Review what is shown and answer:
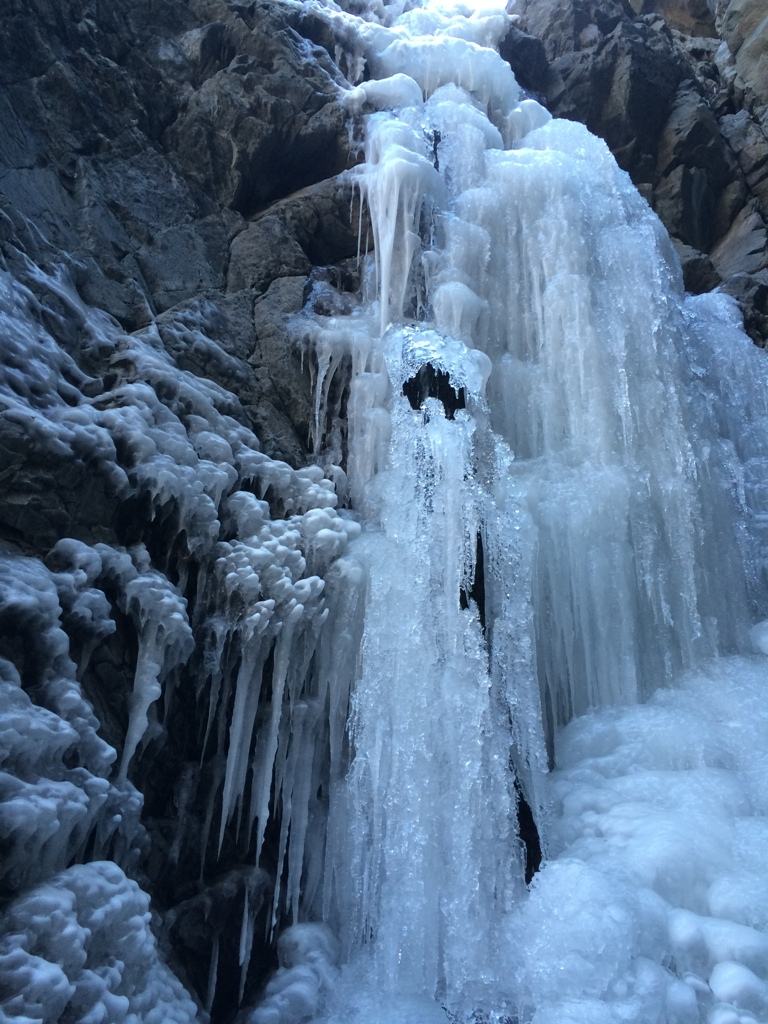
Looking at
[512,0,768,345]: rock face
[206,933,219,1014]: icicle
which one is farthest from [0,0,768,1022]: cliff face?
[512,0,768,345]: rock face

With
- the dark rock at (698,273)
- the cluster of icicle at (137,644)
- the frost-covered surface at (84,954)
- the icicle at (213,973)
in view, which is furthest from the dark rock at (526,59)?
the frost-covered surface at (84,954)

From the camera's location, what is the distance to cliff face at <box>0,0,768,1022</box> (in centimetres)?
372

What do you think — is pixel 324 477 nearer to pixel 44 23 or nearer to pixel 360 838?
pixel 360 838

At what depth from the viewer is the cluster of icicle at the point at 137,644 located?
10.9 feet

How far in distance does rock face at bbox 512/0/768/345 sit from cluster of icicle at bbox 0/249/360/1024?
901cm

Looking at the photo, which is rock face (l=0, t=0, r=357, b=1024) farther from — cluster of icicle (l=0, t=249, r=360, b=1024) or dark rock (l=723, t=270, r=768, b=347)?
dark rock (l=723, t=270, r=768, b=347)

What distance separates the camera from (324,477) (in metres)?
6.68

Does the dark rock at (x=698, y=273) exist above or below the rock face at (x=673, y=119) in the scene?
below

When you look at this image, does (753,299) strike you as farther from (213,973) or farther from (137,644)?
(213,973)

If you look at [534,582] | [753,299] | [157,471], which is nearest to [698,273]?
[753,299]

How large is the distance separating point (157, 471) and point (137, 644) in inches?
43.9

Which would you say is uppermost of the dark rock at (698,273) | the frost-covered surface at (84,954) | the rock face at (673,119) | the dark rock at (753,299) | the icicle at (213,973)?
the rock face at (673,119)

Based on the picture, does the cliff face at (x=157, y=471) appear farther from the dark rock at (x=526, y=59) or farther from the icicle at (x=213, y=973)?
the dark rock at (x=526, y=59)

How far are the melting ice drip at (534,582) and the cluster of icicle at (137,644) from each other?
1.68 ft
